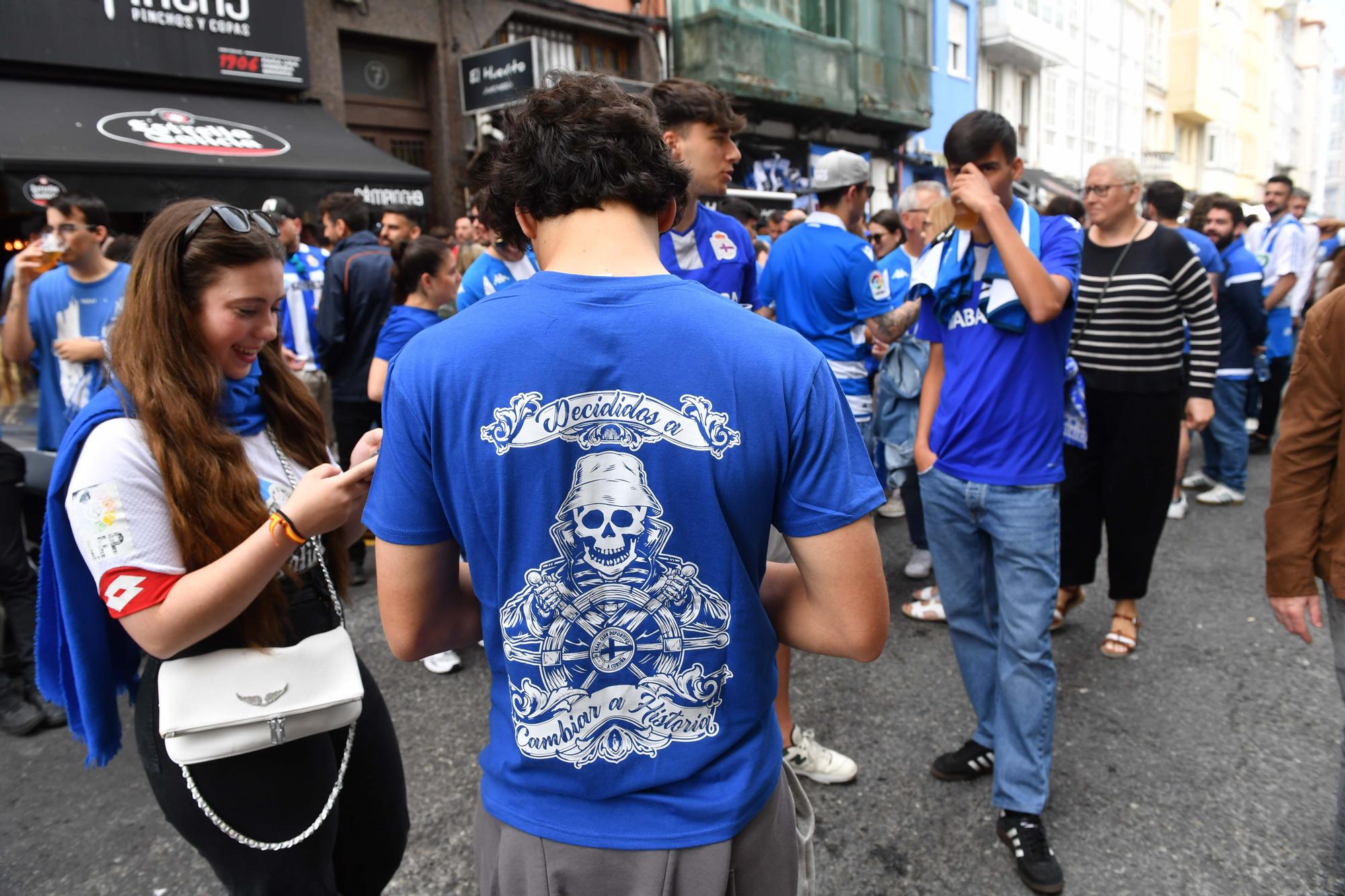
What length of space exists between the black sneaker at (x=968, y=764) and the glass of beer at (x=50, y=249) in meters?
4.32

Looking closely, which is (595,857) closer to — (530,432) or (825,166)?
(530,432)

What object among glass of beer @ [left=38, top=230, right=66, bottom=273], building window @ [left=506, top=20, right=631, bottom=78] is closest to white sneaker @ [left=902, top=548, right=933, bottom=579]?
glass of beer @ [left=38, top=230, right=66, bottom=273]

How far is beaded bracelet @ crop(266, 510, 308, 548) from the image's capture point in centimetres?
157

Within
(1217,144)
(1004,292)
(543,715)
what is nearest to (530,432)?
(543,715)

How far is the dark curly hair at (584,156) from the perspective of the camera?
1180mm

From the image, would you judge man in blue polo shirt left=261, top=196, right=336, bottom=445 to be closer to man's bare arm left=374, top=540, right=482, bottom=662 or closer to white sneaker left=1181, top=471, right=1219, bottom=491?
man's bare arm left=374, top=540, right=482, bottom=662

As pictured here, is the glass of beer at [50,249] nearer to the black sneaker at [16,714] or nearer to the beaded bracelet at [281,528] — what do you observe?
the black sneaker at [16,714]

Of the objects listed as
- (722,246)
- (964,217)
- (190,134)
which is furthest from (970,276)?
(190,134)

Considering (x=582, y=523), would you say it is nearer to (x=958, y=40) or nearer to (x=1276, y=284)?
(x=1276, y=284)

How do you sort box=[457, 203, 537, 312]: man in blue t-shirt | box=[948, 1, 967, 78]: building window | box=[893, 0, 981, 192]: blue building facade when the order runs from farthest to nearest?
box=[948, 1, 967, 78]: building window < box=[893, 0, 981, 192]: blue building facade < box=[457, 203, 537, 312]: man in blue t-shirt

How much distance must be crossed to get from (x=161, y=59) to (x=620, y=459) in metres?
10.3

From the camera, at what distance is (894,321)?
13.9 ft

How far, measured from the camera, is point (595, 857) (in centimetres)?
126

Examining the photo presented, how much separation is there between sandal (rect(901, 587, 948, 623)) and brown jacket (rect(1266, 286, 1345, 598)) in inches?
83.4
